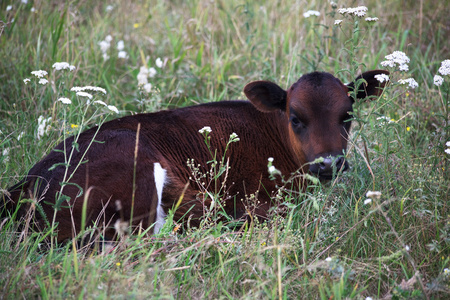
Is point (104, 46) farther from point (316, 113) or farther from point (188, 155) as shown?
point (316, 113)

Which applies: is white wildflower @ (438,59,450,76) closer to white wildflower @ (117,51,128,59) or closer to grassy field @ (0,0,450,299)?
grassy field @ (0,0,450,299)

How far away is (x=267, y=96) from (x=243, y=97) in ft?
4.47

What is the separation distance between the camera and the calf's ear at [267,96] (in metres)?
4.89

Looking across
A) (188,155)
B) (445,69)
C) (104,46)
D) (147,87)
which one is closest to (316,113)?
(445,69)

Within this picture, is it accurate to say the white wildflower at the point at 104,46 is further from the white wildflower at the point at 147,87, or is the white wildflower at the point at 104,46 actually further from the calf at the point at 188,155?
the calf at the point at 188,155

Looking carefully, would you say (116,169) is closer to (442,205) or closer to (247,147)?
(247,147)

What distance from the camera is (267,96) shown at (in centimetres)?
500

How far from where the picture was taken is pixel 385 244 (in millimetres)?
3816

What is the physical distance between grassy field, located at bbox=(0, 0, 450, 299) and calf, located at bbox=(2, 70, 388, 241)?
0.22m

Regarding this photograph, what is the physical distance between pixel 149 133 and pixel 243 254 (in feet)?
5.39

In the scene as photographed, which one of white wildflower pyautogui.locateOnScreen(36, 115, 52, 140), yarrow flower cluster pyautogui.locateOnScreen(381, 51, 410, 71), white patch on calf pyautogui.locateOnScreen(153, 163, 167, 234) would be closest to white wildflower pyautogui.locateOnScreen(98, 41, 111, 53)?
white wildflower pyautogui.locateOnScreen(36, 115, 52, 140)

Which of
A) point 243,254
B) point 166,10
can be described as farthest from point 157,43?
point 243,254

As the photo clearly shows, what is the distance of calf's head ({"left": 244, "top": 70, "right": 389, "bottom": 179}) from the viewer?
4441mm

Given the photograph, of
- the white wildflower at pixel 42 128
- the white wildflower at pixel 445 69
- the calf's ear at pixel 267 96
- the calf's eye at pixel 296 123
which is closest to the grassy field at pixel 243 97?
the white wildflower at pixel 42 128
